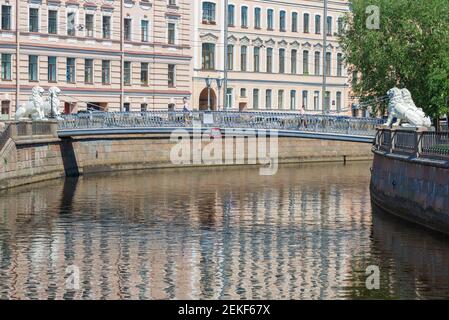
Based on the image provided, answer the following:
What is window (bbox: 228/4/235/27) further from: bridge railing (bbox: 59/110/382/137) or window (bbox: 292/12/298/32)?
bridge railing (bbox: 59/110/382/137)

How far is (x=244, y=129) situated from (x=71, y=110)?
16.1 metres

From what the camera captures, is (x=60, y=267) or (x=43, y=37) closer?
(x=60, y=267)

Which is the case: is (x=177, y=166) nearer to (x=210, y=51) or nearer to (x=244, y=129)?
(x=244, y=129)

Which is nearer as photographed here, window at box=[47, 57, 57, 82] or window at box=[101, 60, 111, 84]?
window at box=[47, 57, 57, 82]

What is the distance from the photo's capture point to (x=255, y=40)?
9275 cm

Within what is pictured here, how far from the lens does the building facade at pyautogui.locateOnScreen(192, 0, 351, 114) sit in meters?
88.3

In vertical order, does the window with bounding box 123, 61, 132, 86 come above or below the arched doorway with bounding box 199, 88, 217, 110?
above

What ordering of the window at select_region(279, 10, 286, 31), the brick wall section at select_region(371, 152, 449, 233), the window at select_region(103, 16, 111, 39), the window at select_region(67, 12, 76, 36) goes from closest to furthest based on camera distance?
the brick wall section at select_region(371, 152, 449, 233), the window at select_region(67, 12, 76, 36), the window at select_region(103, 16, 111, 39), the window at select_region(279, 10, 286, 31)

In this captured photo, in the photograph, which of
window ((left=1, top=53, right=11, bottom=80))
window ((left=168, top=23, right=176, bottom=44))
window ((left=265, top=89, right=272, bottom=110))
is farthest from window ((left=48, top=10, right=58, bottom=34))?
window ((left=265, top=89, right=272, bottom=110))

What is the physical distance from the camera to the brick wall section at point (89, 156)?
55.9 metres

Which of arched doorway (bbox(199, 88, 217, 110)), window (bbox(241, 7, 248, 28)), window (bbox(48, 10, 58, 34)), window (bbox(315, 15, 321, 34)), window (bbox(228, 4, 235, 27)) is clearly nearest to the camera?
window (bbox(48, 10, 58, 34))

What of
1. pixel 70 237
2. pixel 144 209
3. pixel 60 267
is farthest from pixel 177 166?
pixel 60 267

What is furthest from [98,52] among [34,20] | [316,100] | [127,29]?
[316,100]

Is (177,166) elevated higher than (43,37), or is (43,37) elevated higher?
(43,37)
